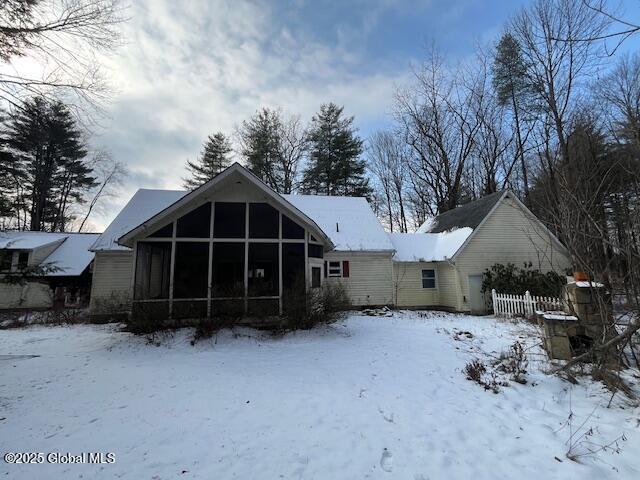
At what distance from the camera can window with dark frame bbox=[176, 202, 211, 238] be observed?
1023 centimetres

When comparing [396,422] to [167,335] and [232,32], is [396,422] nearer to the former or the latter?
[167,335]

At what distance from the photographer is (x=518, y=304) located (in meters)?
12.9

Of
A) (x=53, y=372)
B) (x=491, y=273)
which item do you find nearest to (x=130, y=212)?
(x=53, y=372)

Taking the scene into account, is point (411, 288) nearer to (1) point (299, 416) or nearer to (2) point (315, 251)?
(2) point (315, 251)

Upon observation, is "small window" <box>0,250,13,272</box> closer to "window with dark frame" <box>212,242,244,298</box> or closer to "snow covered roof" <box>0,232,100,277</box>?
"window with dark frame" <box>212,242,244,298</box>

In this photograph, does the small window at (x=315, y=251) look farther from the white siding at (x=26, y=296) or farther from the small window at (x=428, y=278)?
the white siding at (x=26, y=296)

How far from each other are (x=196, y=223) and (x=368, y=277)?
9.50 metres

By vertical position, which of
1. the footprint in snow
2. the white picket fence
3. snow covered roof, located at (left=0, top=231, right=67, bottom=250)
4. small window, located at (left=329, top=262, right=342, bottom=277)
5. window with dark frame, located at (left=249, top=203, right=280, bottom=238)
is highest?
snow covered roof, located at (left=0, top=231, right=67, bottom=250)

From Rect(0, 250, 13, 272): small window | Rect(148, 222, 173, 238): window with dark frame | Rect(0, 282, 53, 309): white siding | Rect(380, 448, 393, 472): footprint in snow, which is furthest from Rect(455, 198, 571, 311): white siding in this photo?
Rect(0, 282, 53, 309): white siding

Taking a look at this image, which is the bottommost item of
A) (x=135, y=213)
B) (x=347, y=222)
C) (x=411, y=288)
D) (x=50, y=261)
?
(x=411, y=288)

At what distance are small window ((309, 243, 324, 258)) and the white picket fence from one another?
7956 millimetres

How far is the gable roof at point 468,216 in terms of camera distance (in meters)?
16.8

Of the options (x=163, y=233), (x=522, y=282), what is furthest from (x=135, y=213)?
(x=522, y=282)

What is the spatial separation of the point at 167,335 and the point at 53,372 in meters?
2.68
